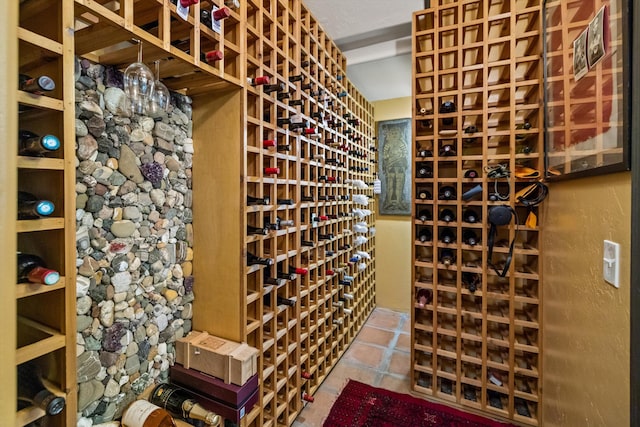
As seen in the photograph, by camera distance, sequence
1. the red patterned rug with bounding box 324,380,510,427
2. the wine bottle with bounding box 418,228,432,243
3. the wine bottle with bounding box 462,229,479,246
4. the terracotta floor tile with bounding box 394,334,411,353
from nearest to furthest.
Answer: the red patterned rug with bounding box 324,380,510,427
the wine bottle with bounding box 462,229,479,246
the wine bottle with bounding box 418,228,432,243
the terracotta floor tile with bounding box 394,334,411,353

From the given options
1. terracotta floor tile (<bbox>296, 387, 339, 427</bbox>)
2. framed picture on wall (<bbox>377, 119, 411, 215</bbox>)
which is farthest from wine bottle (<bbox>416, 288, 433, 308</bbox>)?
framed picture on wall (<bbox>377, 119, 411, 215</bbox>)

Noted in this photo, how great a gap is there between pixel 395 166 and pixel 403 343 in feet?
6.27

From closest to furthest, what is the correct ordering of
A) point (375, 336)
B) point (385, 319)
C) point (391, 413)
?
point (391, 413)
point (375, 336)
point (385, 319)

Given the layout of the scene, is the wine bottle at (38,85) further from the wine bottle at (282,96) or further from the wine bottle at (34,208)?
the wine bottle at (282,96)

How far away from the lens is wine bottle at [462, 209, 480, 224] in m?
1.72

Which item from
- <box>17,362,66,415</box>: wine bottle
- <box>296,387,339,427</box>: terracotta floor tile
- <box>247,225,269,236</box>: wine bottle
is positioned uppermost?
<box>247,225,269,236</box>: wine bottle

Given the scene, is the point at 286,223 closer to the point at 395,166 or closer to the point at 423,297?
the point at 423,297

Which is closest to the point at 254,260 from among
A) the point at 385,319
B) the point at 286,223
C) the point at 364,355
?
the point at 286,223

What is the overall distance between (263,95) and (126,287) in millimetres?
1028

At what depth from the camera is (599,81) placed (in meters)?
0.87

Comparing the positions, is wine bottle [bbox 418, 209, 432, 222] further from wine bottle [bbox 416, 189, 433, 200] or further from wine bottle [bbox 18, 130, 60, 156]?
wine bottle [bbox 18, 130, 60, 156]

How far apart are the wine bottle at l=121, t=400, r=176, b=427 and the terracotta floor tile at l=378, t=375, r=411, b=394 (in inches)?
58.1

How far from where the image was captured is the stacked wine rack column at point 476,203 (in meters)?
1.63

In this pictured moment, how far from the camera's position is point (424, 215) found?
1.88 m
